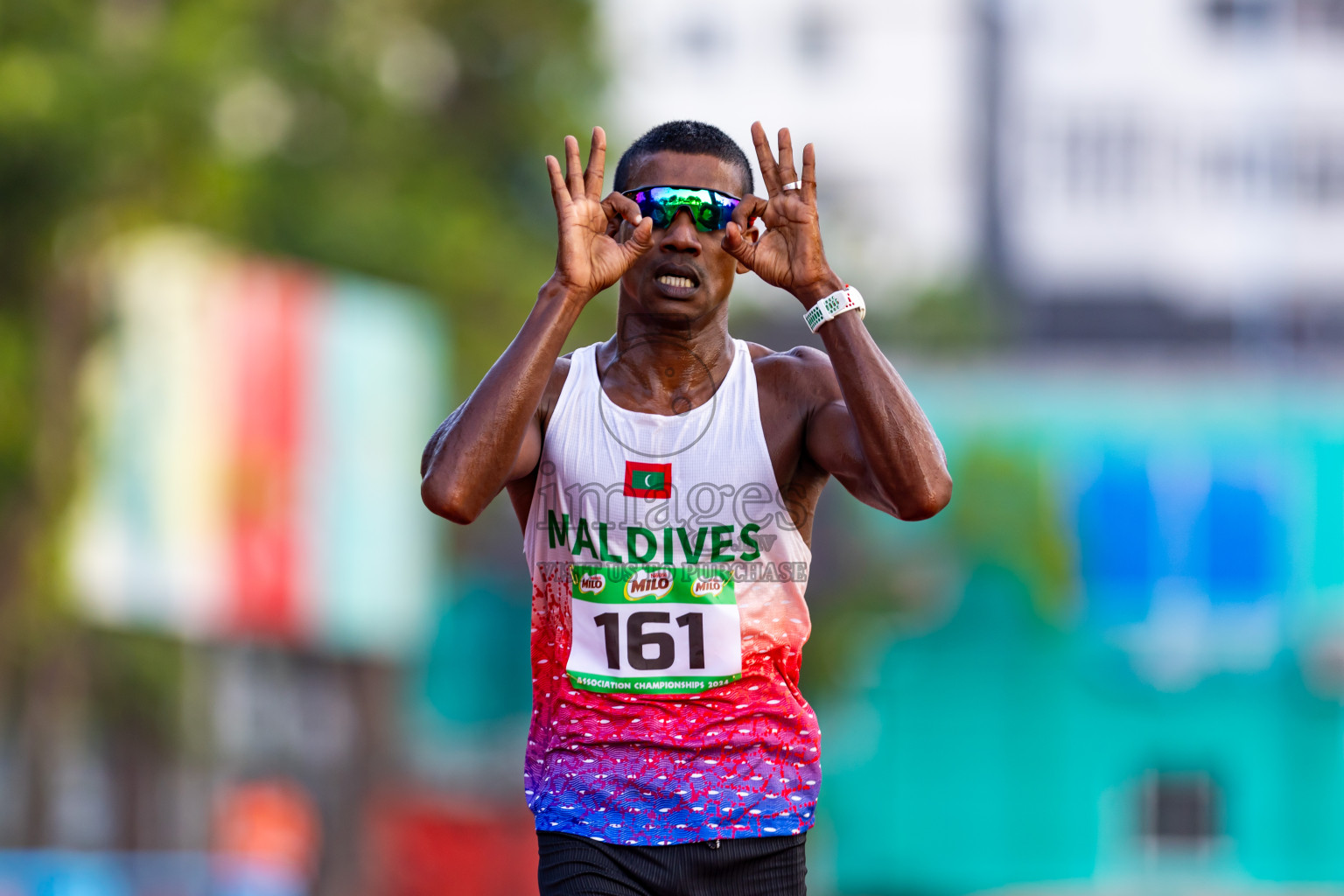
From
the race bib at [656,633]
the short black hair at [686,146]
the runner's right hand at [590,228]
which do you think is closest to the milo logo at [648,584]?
the race bib at [656,633]

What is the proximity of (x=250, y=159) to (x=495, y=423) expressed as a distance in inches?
776

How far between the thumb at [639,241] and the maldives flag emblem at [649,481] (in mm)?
427

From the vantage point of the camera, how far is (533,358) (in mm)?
4082

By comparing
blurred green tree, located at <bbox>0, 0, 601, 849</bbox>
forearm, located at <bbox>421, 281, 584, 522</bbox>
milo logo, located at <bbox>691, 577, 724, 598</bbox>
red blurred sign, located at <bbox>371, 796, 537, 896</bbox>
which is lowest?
red blurred sign, located at <bbox>371, 796, 537, 896</bbox>

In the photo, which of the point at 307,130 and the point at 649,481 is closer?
the point at 649,481

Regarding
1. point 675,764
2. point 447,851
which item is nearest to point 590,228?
point 675,764

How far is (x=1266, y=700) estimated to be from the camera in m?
32.8

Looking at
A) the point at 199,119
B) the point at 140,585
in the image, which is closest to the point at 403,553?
the point at 140,585

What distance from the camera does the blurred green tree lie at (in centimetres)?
1512

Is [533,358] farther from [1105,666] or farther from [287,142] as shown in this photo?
[1105,666]

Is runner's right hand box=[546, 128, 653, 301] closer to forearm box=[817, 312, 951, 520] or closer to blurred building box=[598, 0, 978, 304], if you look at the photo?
forearm box=[817, 312, 951, 520]

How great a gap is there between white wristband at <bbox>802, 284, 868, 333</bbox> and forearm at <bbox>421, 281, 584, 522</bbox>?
472 mm

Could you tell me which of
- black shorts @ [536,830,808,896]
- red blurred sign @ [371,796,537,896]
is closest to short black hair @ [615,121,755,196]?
black shorts @ [536,830,808,896]

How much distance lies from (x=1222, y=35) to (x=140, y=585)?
34.5 metres
